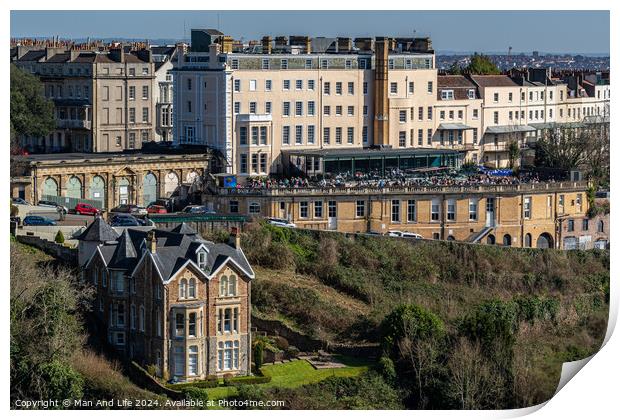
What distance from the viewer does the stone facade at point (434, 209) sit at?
47.0 metres

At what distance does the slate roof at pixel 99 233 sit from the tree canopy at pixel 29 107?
11630 millimetres

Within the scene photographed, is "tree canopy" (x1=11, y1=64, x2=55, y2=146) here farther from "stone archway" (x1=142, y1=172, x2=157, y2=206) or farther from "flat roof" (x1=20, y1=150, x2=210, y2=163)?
"stone archway" (x1=142, y1=172, x2=157, y2=206)

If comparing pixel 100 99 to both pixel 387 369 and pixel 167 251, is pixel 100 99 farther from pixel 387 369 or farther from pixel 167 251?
pixel 387 369

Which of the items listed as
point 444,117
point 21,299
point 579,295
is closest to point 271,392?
point 21,299

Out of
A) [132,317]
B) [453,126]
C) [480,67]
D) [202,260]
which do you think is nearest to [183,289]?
[202,260]

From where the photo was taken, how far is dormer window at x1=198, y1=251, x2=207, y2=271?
3688 cm

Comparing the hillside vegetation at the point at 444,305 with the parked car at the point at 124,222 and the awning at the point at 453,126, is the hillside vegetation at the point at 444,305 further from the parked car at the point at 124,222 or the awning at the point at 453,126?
the awning at the point at 453,126

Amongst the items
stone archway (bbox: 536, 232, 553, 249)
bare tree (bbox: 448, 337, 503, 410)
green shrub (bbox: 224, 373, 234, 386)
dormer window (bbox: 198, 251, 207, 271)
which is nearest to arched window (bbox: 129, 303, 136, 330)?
dormer window (bbox: 198, 251, 207, 271)

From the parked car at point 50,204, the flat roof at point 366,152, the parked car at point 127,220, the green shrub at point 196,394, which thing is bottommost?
the green shrub at point 196,394

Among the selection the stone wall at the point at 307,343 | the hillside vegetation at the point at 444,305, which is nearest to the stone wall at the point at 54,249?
the hillside vegetation at the point at 444,305

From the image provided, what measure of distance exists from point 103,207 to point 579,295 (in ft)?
42.5

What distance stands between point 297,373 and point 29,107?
1833 centimetres

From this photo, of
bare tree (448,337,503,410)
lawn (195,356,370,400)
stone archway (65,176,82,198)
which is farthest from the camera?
stone archway (65,176,82,198)

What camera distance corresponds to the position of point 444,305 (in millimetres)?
41844
